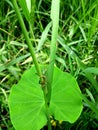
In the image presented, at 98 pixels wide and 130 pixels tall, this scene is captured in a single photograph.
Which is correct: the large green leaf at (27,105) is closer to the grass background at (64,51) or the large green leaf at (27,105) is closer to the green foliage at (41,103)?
the green foliage at (41,103)

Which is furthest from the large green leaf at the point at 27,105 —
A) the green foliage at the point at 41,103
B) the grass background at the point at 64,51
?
the grass background at the point at 64,51

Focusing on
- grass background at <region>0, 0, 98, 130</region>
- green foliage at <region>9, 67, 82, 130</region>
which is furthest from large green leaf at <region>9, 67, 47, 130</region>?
grass background at <region>0, 0, 98, 130</region>

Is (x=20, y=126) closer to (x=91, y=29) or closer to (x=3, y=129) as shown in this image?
(x=3, y=129)

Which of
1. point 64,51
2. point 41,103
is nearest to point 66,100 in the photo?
point 41,103

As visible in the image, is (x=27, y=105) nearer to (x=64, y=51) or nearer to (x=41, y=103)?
(x=41, y=103)

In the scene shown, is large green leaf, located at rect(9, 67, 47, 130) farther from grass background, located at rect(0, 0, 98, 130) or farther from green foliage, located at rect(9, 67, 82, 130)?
grass background, located at rect(0, 0, 98, 130)

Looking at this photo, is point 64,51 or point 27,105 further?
point 64,51
